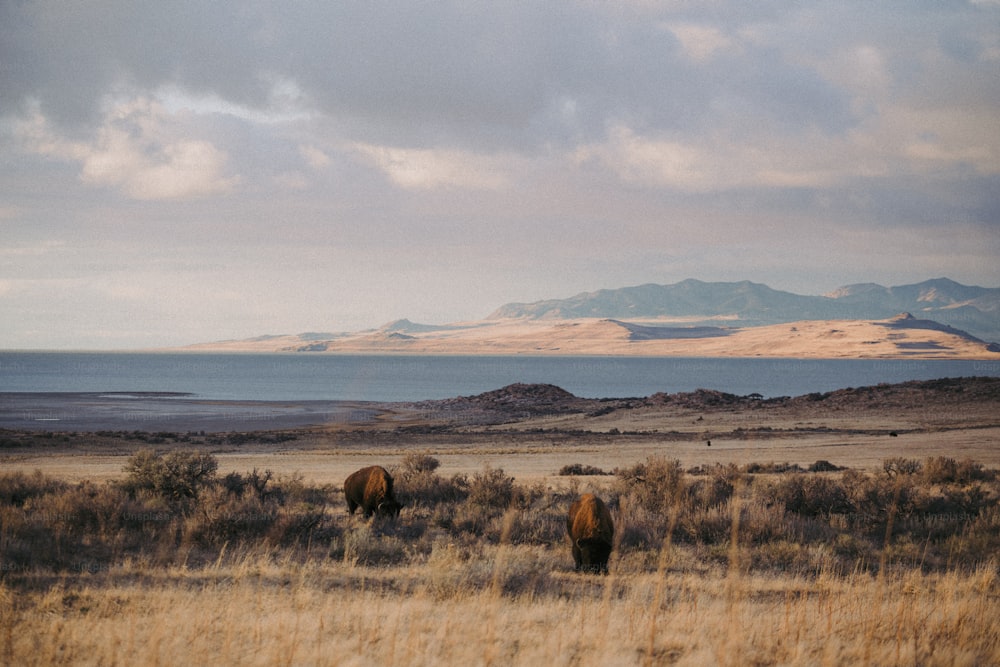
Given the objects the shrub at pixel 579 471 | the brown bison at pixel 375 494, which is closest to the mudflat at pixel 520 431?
the shrub at pixel 579 471

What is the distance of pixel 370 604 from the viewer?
735 centimetres

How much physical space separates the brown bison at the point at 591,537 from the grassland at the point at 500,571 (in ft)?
0.84

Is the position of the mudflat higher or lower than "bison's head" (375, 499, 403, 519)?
lower

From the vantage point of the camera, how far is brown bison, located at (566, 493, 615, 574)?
31.1 feet

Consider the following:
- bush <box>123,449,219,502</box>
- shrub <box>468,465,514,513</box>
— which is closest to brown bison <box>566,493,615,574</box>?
shrub <box>468,465,514,513</box>

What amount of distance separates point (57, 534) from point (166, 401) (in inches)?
2970

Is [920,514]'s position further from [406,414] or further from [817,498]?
[406,414]

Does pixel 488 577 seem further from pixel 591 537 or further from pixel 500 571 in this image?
pixel 591 537

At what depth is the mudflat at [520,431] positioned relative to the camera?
95.6ft

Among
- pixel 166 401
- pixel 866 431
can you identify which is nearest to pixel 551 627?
pixel 866 431

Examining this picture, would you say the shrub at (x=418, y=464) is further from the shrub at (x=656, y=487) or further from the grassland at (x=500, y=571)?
the shrub at (x=656, y=487)

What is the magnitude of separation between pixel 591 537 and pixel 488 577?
5.51ft

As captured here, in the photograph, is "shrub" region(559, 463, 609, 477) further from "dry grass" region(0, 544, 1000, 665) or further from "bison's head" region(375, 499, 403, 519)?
"dry grass" region(0, 544, 1000, 665)

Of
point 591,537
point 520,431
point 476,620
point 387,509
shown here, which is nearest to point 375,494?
point 387,509
